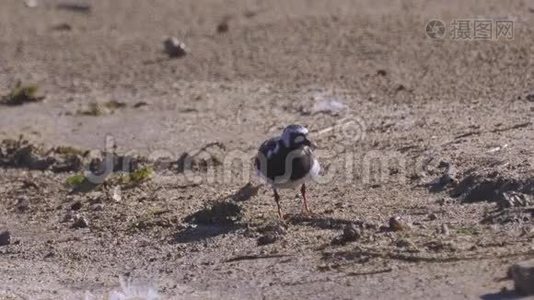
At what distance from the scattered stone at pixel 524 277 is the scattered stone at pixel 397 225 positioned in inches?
54.5

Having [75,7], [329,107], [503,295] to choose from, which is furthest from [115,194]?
[75,7]

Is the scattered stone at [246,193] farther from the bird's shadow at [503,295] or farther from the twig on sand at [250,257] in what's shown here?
the bird's shadow at [503,295]

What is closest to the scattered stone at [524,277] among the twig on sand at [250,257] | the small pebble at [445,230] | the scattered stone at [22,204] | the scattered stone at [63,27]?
the small pebble at [445,230]

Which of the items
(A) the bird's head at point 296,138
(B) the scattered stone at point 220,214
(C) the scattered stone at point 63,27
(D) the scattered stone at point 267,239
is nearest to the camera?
(D) the scattered stone at point 267,239

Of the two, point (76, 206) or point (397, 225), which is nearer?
point (397, 225)

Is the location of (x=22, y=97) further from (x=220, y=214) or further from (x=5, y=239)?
(x=220, y=214)

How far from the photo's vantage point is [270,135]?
1252cm

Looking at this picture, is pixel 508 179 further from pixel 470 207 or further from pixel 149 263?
pixel 149 263

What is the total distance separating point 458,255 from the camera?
8508 mm

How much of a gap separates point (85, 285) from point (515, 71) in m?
5.39

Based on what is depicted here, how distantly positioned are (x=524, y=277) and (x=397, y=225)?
5.07 ft

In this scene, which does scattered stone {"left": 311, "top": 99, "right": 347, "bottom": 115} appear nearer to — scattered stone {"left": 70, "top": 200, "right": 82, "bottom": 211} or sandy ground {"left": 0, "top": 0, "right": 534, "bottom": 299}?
sandy ground {"left": 0, "top": 0, "right": 534, "bottom": 299}

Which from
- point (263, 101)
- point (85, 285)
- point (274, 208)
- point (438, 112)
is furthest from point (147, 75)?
point (85, 285)

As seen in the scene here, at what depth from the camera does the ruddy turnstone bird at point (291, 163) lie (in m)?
10.1
